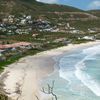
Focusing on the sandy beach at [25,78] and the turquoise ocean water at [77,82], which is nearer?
the turquoise ocean water at [77,82]

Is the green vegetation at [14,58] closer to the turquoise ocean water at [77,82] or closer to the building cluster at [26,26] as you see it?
the turquoise ocean water at [77,82]

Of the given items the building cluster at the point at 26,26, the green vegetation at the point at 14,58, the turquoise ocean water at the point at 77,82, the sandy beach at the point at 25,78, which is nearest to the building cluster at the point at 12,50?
the green vegetation at the point at 14,58

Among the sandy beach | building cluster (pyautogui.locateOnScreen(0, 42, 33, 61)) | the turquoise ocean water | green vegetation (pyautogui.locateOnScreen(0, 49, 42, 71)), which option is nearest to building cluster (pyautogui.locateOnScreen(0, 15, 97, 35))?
building cluster (pyautogui.locateOnScreen(0, 42, 33, 61))

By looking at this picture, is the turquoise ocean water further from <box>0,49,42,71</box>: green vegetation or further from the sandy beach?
<box>0,49,42,71</box>: green vegetation

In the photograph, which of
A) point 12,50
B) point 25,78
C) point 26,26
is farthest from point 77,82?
point 26,26

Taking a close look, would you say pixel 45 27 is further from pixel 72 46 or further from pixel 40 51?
pixel 40 51

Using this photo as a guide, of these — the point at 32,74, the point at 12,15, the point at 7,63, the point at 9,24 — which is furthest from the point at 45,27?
the point at 32,74

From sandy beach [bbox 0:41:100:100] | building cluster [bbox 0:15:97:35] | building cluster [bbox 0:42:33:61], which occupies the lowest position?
building cluster [bbox 0:15:97:35]

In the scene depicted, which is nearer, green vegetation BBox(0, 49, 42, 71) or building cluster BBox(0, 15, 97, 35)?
green vegetation BBox(0, 49, 42, 71)

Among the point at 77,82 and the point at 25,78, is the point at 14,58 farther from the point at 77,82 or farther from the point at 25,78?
the point at 77,82
